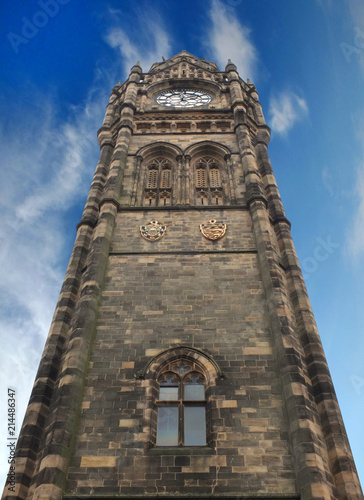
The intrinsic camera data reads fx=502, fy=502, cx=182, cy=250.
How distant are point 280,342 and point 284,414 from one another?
2.14 metres

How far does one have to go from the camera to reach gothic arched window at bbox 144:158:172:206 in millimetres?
21359

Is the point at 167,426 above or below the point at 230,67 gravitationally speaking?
below

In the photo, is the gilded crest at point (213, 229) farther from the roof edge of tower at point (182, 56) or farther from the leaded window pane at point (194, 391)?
the roof edge of tower at point (182, 56)

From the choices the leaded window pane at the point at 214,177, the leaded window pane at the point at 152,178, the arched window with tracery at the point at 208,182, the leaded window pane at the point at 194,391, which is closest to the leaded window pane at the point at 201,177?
the arched window with tracery at the point at 208,182

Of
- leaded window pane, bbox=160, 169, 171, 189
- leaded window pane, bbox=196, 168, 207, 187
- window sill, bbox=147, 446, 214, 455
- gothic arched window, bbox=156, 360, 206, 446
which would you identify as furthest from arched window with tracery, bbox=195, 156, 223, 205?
window sill, bbox=147, 446, 214, 455

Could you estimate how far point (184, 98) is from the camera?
30594 mm

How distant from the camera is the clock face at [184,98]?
29.6m

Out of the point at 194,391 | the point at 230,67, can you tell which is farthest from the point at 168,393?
the point at 230,67

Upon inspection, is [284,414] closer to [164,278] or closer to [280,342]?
[280,342]

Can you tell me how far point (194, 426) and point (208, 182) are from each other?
484 inches

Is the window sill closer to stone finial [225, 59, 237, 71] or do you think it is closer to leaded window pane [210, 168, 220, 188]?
leaded window pane [210, 168, 220, 188]

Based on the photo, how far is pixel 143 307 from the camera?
1560 cm

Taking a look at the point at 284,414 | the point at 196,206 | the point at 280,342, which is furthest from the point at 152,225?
the point at 284,414

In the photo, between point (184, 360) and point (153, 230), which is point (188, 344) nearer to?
point (184, 360)
